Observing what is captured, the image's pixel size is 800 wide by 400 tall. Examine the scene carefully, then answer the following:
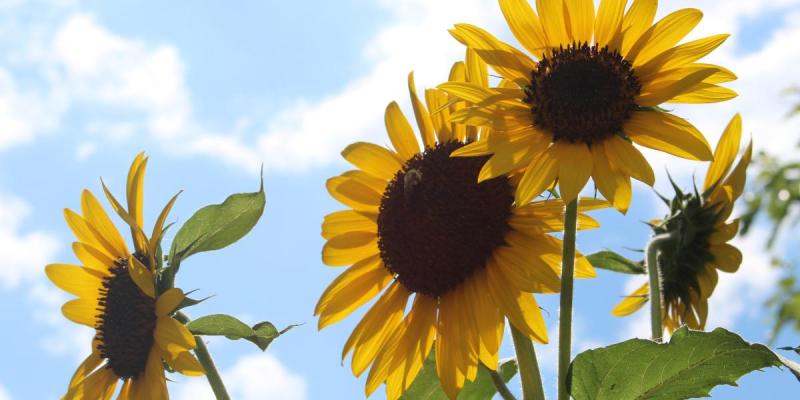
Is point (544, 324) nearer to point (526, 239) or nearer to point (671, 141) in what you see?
point (526, 239)

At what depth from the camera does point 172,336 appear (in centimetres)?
189

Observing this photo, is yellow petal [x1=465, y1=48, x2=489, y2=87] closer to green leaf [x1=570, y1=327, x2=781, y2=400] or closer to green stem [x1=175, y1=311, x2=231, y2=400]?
green leaf [x1=570, y1=327, x2=781, y2=400]

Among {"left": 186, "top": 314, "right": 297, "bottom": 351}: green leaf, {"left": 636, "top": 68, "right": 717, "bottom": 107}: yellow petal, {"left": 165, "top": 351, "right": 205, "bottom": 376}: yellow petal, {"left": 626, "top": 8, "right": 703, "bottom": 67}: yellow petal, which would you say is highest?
{"left": 626, "top": 8, "right": 703, "bottom": 67}: yellow petal

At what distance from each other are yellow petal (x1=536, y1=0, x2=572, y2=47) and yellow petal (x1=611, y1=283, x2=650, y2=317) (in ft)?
3.16

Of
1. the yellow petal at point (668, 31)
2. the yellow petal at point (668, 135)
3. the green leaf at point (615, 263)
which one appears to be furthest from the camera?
the green leaf at point (615, 263)

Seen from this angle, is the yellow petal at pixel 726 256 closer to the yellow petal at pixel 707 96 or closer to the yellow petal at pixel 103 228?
the yellow petal at pixel 707 96

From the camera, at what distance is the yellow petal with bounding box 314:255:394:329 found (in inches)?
77.5

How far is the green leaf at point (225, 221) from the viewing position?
75.2 inches

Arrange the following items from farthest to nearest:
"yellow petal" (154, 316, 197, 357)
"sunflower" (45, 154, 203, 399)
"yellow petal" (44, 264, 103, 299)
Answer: "yellow petal" (44, 264, 103, 299)
"sunflower" (45, 154, 203, 399)
"yellow petal" (154, 316, 197, 357)

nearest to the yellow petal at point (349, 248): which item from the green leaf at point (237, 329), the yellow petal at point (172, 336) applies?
the green leaf at point (237, 329)

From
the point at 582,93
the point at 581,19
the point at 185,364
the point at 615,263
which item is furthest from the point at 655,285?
the point at 185,364

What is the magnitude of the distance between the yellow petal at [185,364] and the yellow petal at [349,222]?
0.38 meters

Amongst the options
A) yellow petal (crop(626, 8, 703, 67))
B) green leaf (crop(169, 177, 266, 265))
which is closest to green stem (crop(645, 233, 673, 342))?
yellow petal (crop(626, 8, 703, 67))

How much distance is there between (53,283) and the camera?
230 centimetres
